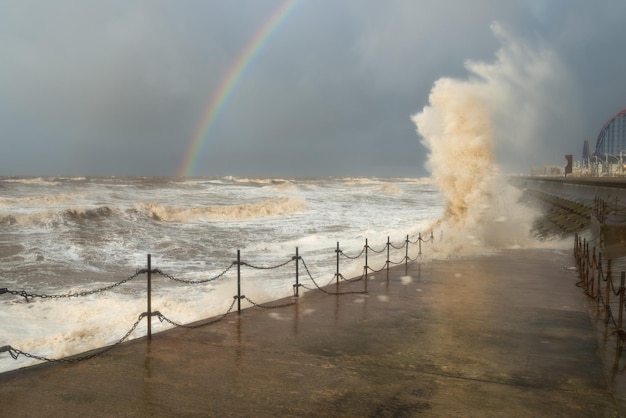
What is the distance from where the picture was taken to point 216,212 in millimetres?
35688

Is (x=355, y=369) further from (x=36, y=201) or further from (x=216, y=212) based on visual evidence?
(x=36, y=201)

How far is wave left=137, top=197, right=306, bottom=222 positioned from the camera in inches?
1304

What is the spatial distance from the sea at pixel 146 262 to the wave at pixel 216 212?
15cm

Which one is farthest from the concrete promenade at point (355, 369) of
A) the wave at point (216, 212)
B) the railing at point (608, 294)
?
the wave at point (216, 212)

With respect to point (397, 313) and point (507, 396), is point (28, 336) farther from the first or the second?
point (507, 396)

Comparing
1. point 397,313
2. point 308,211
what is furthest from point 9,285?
point 308,211

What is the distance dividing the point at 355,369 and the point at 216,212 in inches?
1246

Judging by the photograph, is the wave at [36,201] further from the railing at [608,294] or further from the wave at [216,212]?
the railing at [608,294]

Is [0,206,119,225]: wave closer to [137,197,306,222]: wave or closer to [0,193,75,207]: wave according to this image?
[137,197,306,222]: wave

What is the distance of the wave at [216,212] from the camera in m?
33.1

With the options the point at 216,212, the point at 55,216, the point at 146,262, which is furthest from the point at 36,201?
the point at 146,262

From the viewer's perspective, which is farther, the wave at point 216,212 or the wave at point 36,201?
the wave at point 36,201

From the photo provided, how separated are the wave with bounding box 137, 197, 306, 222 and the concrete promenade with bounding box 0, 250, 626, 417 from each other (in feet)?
87.2

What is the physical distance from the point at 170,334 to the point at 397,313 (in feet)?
11.2
